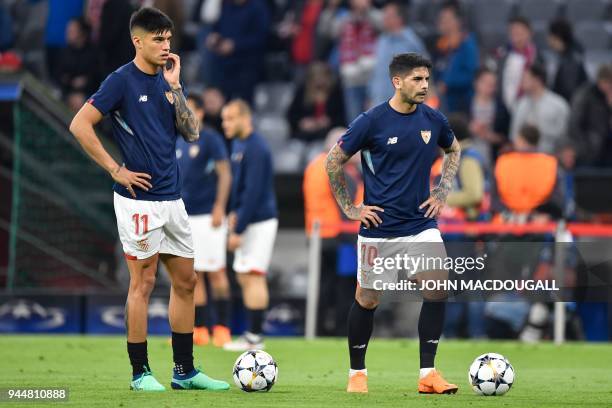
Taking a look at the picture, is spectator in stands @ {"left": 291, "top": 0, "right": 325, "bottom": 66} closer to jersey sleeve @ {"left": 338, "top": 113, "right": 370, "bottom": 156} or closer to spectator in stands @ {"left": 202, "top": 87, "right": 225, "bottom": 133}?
spectator in stands @ {"left": 202, "top": 87, "right": 225, "bottom": 133}

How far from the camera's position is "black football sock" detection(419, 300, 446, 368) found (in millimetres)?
9328

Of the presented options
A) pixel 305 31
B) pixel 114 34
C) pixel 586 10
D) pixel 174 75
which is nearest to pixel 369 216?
pixel 174 75

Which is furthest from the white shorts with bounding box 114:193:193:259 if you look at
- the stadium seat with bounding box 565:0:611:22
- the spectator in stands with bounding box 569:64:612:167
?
the stadium seat with bounding box 565:0:611:22

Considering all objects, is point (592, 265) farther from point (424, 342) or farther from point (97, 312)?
point (97, 312)

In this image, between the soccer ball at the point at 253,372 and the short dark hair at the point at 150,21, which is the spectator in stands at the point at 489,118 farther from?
the short dark hair at the point at 150,21

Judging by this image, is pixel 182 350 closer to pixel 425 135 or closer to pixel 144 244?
pixel 144 244

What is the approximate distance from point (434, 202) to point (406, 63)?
3.16ft

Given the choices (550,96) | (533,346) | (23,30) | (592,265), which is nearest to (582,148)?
(550,96)

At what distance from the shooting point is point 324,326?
16.1 meters

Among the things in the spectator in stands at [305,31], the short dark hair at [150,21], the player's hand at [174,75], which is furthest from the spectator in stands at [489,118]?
the short dark hair at [150,21]

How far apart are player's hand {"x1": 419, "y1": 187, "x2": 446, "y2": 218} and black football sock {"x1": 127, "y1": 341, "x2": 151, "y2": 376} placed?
2.09m

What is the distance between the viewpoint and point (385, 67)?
1730 cm

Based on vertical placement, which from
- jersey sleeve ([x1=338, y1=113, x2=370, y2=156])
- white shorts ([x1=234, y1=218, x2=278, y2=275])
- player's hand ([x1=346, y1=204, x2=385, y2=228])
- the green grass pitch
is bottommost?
the green grass pitch

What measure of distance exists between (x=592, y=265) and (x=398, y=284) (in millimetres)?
1526
